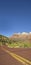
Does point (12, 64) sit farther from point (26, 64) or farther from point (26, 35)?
point (26, 35)

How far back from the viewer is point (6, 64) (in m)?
5.85

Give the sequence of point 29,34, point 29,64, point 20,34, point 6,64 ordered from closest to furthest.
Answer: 1. point 29,64
2. point 6,64
3. point 29,34
4. point 20,34

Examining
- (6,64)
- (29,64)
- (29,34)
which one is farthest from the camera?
(29,34)

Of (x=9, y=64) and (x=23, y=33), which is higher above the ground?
(x=23, y=33)

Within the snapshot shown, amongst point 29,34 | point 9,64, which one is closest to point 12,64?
point 9,64

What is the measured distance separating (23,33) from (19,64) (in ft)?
240

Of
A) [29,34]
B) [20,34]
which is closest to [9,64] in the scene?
[29,34]

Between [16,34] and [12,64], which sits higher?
[16,34]

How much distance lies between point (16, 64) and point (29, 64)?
1.62ft

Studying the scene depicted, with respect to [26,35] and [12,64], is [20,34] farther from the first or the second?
[12,64]

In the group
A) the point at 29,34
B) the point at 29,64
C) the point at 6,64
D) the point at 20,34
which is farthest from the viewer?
the point at 20,34

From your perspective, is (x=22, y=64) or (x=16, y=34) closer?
(x=22, y=64)

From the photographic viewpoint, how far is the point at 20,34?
78.2 metres

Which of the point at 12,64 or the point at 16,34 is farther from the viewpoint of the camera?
the point at 16,34
